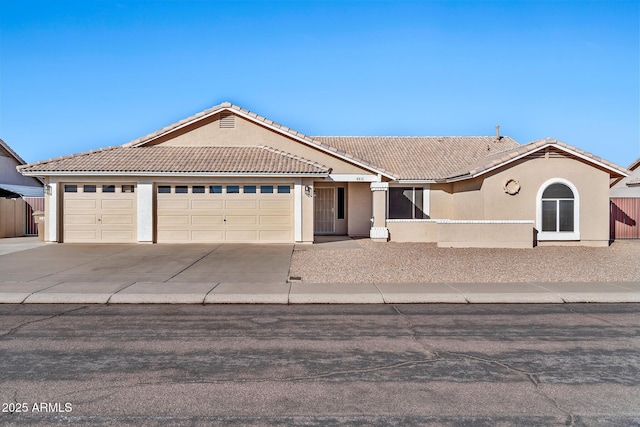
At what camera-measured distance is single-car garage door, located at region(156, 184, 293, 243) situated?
17.9m

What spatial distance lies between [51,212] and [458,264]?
51.7ft

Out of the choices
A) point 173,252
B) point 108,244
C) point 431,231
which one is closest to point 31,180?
point 108,244

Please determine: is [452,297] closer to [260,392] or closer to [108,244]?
[260,392]

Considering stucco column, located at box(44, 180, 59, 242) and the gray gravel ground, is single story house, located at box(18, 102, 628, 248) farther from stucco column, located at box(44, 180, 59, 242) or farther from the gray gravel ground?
the gray gravel ground

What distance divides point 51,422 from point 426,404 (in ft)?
11.4

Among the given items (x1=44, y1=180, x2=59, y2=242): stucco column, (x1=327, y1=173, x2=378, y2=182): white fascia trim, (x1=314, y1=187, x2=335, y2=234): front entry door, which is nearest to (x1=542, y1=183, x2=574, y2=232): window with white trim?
(x1=327, y1=173, x2=378, y2=182): white fascia trim

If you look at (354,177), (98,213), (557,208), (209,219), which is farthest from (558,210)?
(98,213)

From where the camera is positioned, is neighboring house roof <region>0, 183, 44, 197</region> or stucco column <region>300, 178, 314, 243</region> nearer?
stucco column <region>300, 178, 314, 243</region>

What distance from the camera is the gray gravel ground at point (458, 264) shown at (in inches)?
432

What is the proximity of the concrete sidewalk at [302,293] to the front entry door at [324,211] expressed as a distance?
12651 mm

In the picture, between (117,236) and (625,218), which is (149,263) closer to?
(117,236)

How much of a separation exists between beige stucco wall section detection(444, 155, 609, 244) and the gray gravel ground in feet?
4.31

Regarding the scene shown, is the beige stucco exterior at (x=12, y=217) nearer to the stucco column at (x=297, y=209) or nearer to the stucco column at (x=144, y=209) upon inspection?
the stucco column at (x=144, y=209)

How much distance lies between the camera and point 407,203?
22.4 meters
